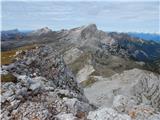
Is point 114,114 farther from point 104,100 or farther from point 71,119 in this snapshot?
point 104,100

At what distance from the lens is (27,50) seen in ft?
196

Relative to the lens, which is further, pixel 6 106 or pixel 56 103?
pixel 56 103

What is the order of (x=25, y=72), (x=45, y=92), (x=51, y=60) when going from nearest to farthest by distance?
(x=45, y=92) → (x=25, y=72) → (x=51, y=60)

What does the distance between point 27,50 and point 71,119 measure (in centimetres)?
2542

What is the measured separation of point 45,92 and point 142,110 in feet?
38.9

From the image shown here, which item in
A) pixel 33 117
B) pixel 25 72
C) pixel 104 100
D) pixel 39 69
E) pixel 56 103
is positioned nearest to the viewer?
pixel 33 117

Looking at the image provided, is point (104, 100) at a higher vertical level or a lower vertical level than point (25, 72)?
lower

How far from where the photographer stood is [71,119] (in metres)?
36.8

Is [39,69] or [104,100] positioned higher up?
[39,69]

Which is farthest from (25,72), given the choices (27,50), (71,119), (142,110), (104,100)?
(104,100)

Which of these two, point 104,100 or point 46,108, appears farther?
point 104,100

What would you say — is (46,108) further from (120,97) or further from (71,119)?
(120,97)

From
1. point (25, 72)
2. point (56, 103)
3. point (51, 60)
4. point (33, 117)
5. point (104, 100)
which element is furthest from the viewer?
point (104, 100)

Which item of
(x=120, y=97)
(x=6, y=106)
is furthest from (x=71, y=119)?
(x=120, y=97)
